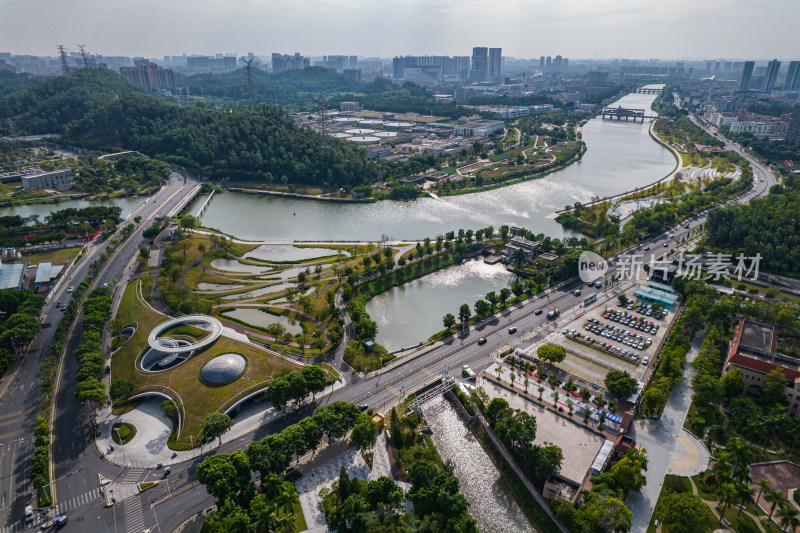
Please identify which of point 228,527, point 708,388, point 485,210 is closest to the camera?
point 228,527

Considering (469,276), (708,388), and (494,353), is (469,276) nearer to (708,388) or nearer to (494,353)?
(494,353)

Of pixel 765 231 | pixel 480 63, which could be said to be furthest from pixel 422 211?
pixel 480 63

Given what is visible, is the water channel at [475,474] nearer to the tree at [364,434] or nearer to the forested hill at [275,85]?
the tree at [364,434]

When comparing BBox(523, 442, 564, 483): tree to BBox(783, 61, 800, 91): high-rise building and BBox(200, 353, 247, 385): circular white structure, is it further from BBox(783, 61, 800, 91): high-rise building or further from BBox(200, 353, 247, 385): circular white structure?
BBox(783, 61, 800, 91): high-rise building

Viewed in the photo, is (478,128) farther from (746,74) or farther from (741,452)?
(746,74)

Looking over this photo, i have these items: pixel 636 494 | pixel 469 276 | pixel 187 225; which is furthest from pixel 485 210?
pixel 636 494

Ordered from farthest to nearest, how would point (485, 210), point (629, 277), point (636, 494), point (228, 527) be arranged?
point (485, 210) → point (629, 277) → point (636, 494) → point (228, 527)

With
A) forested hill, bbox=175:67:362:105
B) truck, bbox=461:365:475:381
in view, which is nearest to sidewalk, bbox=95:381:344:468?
truck, bbox=461:365:475:381
